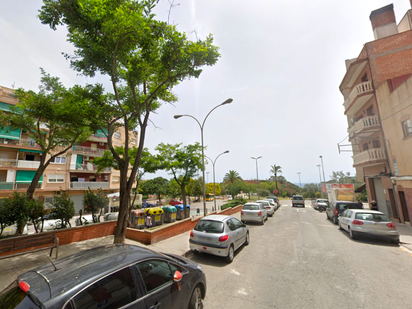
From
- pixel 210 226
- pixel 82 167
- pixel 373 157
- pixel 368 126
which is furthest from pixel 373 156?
pixel 82 167

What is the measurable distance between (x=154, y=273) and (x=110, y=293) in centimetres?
77

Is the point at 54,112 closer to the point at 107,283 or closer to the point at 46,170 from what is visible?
the point at 107,283

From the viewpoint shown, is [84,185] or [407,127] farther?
[84,185]

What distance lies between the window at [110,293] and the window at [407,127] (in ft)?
55.6

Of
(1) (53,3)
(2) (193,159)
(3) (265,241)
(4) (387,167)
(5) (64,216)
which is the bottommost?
(3) (265,241)

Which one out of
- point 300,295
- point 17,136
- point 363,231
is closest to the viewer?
point 300,295

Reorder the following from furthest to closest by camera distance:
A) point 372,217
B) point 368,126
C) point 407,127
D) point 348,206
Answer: point 368,126 → point 348,206 → point 407,127 → point 372,217

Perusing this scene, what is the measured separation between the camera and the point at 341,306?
12.5ft

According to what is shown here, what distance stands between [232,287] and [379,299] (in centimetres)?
332

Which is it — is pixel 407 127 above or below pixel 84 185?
above

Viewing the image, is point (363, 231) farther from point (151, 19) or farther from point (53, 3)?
point (53, 3)

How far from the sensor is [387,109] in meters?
13.3

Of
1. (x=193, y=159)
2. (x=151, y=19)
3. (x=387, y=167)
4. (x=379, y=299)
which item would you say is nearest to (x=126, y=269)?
(x=379, y=299)

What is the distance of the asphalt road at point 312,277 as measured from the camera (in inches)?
158
